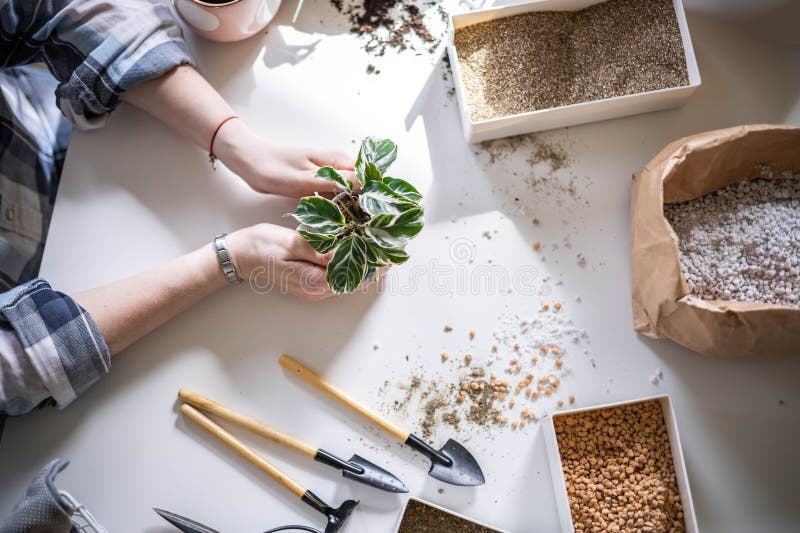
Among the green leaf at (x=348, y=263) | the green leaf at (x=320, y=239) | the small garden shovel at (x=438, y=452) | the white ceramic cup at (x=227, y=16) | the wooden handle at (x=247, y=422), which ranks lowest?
the small garden shovel at (x=438, y=452)

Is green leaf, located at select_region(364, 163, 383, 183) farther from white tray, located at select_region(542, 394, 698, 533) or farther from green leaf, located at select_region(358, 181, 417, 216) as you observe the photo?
white tray, located at select_region(542, 394, 698, 533)

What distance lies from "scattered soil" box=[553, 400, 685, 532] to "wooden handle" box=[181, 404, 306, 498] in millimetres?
523

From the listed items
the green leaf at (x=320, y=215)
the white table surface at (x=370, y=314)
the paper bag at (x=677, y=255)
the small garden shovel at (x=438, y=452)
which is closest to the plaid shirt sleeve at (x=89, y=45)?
the white table surface at (x=370, y=314)

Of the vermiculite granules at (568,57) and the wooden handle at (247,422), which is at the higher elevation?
the vermiculite granules at (568,57)

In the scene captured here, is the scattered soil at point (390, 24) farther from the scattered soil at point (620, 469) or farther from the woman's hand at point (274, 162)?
the scattered soil at point (620, 469)

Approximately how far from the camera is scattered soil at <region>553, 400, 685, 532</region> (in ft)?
3.64

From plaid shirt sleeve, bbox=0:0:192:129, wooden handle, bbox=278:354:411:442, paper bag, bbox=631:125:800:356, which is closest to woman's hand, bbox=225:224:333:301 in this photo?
wooden handle, bbox=278:354:411:442

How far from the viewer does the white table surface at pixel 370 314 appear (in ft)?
3.76

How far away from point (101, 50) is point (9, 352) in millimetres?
590

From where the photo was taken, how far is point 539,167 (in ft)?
4.13

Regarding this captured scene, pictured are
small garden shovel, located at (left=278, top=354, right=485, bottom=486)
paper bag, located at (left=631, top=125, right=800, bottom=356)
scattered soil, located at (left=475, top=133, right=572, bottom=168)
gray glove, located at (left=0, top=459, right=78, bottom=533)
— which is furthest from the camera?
scattered soil, located at (left=475, top=133, right=572, bottom=168)

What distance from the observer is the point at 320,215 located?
3.12 ft

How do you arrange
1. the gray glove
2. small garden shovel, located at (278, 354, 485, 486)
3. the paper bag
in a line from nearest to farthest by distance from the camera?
the gray glove → the paper bag → small garden shovel, located at (278, 354, 485, 486)

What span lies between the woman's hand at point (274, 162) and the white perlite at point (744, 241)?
0.69 meters
